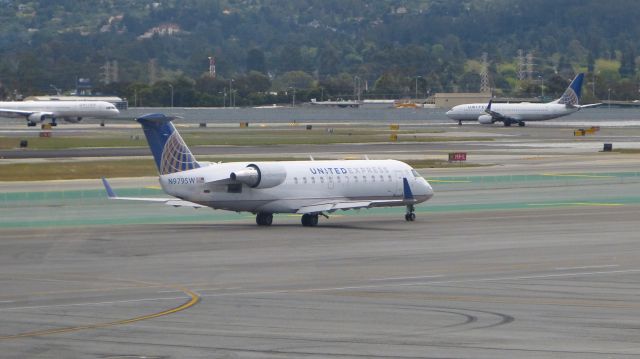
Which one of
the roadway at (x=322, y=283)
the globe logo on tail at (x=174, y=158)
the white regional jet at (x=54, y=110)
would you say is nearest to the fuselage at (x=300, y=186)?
the globe logo on tail at (x=174, y=158)

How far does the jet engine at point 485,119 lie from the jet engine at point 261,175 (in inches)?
5085

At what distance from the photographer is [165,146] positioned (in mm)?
48875

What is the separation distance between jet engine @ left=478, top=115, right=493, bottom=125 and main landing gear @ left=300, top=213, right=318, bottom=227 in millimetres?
128381

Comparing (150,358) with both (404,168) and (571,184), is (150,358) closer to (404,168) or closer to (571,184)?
(404,168)

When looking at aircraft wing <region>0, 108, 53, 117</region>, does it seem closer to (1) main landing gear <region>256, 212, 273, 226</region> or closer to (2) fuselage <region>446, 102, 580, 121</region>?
(2) fuselage <region>446, 102, 580, 121</region>

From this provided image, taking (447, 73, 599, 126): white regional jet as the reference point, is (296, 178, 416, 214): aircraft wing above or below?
below

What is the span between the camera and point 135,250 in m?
42.0

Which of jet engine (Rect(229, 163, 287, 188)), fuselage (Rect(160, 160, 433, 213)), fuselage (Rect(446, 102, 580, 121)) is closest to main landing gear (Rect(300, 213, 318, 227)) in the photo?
fuselage (Rect(160, 160, 433, 213))

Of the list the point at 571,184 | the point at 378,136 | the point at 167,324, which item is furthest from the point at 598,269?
the point at 378,136

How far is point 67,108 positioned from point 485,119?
2299 inches

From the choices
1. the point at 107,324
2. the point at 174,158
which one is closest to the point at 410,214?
the point at 174,158

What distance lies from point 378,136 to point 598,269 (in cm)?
10351

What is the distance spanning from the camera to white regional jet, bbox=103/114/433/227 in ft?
159

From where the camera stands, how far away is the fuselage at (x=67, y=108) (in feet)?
589
